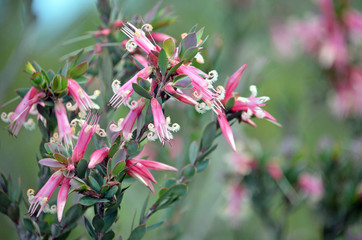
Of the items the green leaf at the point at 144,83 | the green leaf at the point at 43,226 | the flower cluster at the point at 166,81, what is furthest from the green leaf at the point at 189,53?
the green leaf at the point at 43,226

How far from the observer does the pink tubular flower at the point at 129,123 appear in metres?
1.05

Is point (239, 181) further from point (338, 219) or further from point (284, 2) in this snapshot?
point (284, 2)

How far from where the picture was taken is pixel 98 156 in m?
1.01

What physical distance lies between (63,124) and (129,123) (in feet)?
0.73

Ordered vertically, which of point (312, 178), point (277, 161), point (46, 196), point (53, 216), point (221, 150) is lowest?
point (221, 150)

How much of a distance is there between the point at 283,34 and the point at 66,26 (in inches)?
80.1

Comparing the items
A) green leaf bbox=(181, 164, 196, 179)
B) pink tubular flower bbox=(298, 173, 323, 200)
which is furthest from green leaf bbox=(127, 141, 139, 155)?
pink tubular flower bbox=(298, 173, 323, 200)

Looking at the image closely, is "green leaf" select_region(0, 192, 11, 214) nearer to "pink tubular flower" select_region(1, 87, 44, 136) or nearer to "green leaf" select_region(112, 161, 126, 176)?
"pink tubular flower" select_region(1, 87, 44, 136)

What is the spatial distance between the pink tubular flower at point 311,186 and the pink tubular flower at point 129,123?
56.0 inches

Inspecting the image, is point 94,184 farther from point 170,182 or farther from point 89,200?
point 170,182

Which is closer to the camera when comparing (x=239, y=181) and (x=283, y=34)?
(x=239, y=181)

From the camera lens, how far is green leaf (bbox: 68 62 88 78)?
1.18m

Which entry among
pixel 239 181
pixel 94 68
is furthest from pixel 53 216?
pixel 239 181

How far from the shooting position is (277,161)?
2.21 meters
